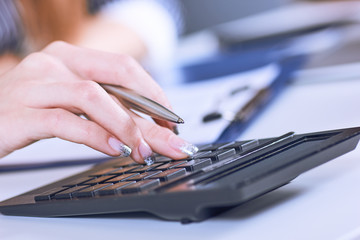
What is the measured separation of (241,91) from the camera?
739 mm

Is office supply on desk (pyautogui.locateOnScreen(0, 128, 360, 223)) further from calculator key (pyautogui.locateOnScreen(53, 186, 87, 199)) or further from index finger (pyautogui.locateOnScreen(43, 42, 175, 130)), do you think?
index finger (pyautogui.locateOnScreen(43, 42, 175, 130))

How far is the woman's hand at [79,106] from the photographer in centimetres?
47

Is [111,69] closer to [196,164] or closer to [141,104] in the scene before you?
[141,104]

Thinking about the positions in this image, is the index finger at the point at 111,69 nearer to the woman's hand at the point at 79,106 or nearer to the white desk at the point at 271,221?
the woman's hand at the point at 79,106

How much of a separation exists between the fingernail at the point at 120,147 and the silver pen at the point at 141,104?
0.04 m


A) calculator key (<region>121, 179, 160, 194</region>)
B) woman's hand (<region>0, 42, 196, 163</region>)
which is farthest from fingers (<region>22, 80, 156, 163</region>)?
calculator key (<region>121, 179, 160, 194</region>)

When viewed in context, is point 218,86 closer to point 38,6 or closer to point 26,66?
point 26,66

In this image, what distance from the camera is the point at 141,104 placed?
51cm

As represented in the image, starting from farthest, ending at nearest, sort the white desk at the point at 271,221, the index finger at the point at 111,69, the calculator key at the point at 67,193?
the index finger at the point at 111,69 < the calculator key at the point at 67,193 < the white desk at the point at 271,221

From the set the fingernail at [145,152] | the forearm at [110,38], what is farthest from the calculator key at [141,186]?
the forearm at [110,38]

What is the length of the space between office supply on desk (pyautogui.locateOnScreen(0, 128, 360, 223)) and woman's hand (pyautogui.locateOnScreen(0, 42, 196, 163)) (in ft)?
0.09

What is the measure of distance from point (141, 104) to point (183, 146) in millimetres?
80

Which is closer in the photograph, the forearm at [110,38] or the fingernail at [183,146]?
the fingernail at [183,146]

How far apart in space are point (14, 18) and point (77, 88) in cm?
148
